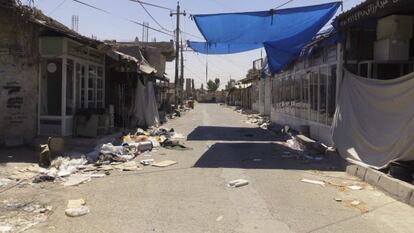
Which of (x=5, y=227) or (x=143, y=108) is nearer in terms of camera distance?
(x=5, y=227)

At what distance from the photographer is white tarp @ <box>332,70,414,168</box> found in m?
10.1

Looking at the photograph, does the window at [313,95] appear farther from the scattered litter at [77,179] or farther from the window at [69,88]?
the scattered litter at [77,179]

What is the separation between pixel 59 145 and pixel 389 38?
9034mm

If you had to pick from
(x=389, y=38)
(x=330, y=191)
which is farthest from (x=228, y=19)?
(x=330, y=191)

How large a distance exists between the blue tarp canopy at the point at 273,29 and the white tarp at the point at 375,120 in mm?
3701

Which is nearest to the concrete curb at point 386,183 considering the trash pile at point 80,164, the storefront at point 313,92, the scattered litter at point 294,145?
the storefront at point 313,92

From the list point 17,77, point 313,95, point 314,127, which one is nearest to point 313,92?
point 313,95

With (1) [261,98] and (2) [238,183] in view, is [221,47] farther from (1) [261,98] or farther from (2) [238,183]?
(1) [261,98]

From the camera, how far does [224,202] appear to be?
870 cm

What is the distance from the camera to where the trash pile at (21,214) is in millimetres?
7070

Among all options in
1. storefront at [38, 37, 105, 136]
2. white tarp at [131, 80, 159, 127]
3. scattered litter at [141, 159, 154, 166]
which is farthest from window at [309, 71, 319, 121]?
white tarp at [131, 80, 159, 127]

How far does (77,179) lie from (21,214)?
3060 millimetres

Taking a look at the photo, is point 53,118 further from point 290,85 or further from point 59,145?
point 290,85

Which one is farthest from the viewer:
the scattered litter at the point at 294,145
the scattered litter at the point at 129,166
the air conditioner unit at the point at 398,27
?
the scattered litter at the point at 294,145
